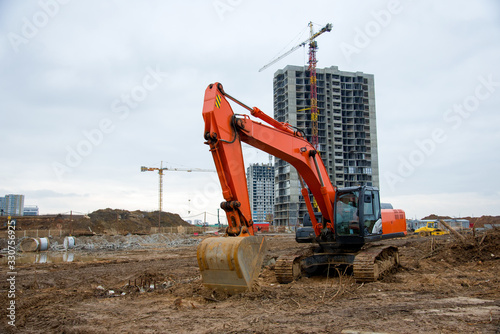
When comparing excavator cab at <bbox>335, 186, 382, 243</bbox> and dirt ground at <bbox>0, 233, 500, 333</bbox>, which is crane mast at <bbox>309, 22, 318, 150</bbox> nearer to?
excavator cab at <bbox>335, 186, 382, 243</bbox>

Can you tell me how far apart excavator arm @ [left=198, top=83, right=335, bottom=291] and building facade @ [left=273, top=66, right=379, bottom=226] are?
74.9 metres

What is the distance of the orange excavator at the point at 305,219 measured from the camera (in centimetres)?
712

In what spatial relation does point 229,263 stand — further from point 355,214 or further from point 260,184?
point 260,184

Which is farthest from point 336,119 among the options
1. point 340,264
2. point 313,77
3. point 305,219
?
point 340,264

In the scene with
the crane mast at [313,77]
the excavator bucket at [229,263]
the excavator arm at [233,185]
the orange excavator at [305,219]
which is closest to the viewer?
the excavator bucket at [229,263]

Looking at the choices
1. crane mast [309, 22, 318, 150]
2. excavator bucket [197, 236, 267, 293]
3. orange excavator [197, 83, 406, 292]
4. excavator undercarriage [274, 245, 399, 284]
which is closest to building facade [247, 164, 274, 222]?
crane mast [309, 22, 318, 150]

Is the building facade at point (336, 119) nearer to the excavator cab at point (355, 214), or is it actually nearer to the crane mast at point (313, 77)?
the crane mast at point (313, 77)

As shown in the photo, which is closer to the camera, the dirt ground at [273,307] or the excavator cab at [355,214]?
the dirt ground at [273,307]

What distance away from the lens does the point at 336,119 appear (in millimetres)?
91062

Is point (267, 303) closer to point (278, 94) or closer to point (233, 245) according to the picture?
point (233, 245)

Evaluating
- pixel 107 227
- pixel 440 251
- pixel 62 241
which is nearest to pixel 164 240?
pixel 62 241

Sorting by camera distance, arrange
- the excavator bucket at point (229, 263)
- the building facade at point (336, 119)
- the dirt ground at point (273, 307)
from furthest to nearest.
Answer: the building facade at point (336, 119), the excavator bucket at point (229, 263), the dirt ground at point (273, 307)

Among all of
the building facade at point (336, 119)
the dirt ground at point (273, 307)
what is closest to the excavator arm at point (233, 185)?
the dirt ground at point (273, 307)

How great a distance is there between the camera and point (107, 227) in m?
58.1
